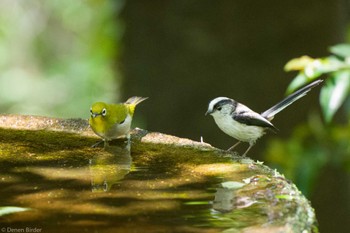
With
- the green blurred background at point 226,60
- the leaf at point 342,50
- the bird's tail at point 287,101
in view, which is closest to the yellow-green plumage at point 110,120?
the bird's tail at point 287,101

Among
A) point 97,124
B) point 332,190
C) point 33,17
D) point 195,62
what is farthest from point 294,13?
point 33,17

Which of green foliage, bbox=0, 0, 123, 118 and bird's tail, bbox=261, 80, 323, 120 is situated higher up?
green foliage, bbox=0, 0, 123, 118

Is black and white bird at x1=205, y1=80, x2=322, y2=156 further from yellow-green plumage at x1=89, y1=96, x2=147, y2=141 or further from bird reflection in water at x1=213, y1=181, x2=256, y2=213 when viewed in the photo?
bird reflection in water at x1=213, y1=181, x2=256, y2=213

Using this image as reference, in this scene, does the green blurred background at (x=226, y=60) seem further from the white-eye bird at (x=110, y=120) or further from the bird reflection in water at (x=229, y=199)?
the bird reflection in water at (x=229, y=199)

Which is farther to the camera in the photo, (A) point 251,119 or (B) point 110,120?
(A) point 251,119

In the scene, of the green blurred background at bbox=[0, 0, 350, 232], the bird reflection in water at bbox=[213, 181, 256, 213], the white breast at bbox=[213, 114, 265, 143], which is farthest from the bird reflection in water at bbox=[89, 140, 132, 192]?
the green blurred background at bbox=[0, 0, 350, 232]

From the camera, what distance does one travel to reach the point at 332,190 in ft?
23.6

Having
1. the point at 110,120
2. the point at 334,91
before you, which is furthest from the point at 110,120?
the point at 334,91

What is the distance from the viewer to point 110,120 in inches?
188

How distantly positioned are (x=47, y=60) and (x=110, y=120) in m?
10.8

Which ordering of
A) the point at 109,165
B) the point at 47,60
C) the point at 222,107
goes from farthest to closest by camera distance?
the point at 47,60, the point at 222,107, the point at 109,165

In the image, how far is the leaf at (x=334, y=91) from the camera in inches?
174

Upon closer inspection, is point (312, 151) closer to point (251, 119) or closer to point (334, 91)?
point (251, 119)

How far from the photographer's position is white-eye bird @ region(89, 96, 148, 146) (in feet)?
14.4
